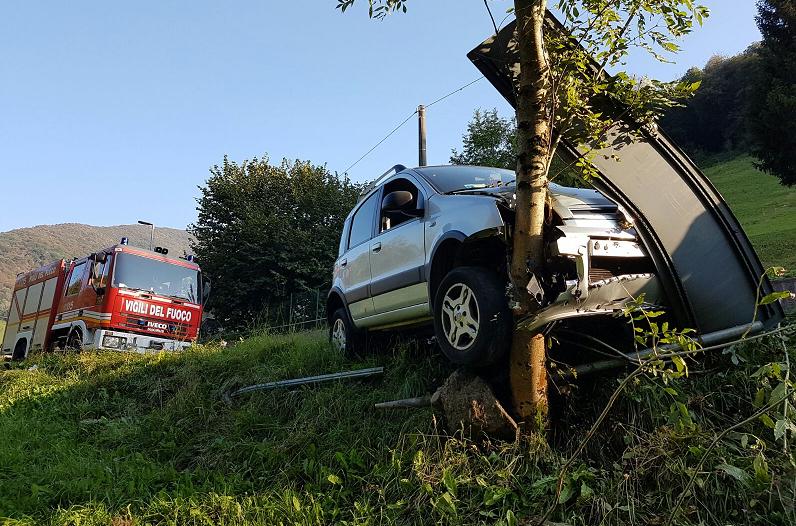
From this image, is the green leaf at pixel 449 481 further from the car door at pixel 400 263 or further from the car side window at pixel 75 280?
the car side window at pixel 75 280

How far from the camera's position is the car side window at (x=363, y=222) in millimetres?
6082

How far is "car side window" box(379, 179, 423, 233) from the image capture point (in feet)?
16.1

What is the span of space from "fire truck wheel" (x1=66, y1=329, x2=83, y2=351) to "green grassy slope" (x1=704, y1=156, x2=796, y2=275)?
1339cm

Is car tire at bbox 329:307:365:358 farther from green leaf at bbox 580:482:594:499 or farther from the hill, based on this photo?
the hill

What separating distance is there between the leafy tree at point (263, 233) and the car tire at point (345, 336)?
15.2m

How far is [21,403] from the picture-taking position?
713 cm

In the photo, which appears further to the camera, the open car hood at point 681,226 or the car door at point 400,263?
the car door at point 400,263

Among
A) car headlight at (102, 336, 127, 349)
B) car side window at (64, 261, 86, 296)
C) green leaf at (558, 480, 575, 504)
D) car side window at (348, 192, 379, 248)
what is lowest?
green leaf at (558, 480, 575, 504)

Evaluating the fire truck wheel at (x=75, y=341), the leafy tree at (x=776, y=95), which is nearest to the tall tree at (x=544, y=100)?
the fire truck wheel at (x=75, y=341)

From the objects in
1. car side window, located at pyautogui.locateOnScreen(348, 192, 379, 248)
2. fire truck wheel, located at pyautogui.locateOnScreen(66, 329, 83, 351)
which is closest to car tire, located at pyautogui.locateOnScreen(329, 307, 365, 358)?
car side window, located at pyautogui.locateOnScreen(348, 192, 379, 248)

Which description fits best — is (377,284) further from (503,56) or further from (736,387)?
(736,387)

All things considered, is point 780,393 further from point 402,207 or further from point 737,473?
point 402,207

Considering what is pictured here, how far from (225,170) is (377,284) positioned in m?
21.8

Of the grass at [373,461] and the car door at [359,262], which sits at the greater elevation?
the car door at [359,262]
